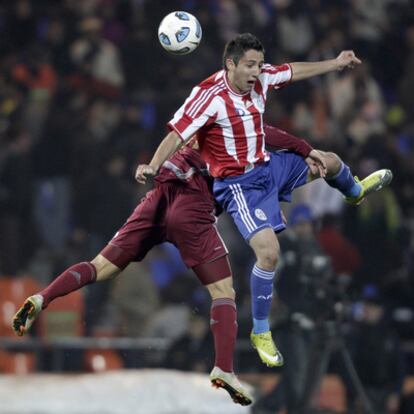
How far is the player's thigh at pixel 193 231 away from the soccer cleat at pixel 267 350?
638 millimetres

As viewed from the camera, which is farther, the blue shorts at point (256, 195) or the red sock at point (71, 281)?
the red sock at point (71, 281)

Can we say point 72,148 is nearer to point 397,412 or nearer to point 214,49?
point 214,49

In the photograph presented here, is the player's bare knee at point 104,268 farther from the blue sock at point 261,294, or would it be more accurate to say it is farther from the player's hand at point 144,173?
the player's hand at point 144,173

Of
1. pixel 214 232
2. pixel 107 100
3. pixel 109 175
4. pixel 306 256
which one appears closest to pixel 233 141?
pixel 214 232

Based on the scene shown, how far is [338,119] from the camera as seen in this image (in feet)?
53.7

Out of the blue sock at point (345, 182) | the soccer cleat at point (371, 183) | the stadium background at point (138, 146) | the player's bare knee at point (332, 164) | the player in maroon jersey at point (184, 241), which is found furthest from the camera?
the stadium background at point (138, 146)

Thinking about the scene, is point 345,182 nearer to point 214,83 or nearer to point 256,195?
point 256,195

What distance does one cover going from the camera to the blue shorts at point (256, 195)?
964 cm

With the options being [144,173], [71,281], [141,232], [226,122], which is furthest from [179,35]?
[71,281]

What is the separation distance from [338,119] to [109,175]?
2.90 metres

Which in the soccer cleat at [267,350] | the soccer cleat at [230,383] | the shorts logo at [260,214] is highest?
the shorts logo at [260,214]

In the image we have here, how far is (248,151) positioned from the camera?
976 cm

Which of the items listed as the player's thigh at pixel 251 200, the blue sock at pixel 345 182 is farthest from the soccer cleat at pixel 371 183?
the player's thigh at pixel 251 200

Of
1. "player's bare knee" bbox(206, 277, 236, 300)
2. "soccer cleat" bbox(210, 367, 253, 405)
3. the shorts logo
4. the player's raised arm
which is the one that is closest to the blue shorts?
the shorts logo
